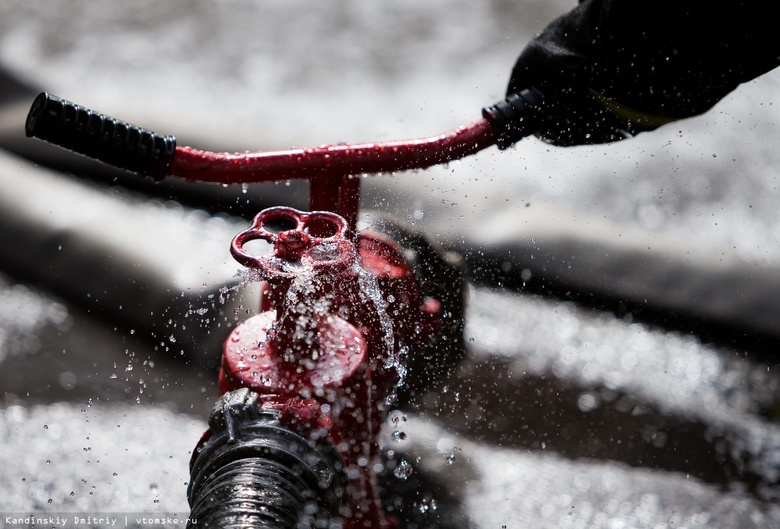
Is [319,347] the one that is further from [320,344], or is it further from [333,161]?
[333,161]

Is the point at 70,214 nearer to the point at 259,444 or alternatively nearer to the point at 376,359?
the point at 376,359

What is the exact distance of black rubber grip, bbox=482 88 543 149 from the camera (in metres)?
1.18

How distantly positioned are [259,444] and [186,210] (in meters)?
1.29

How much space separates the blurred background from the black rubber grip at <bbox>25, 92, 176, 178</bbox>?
68 cm

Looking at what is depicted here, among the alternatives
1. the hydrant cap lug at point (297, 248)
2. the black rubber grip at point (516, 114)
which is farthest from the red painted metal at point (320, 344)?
the black rubber grip at point (516, 114)

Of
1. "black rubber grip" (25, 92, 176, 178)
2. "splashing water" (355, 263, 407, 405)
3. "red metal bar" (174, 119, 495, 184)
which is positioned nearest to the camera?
"black rubber grip" (25, 92, 176, 178)

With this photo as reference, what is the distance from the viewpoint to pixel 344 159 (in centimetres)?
118

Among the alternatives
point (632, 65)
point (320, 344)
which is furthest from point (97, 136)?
point (632, 65)

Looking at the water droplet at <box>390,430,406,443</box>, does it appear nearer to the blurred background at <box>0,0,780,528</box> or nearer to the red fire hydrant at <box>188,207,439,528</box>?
the blurred background at <box>0,0,780,528</box>

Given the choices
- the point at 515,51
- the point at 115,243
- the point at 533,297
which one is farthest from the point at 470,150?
the point at 515,51

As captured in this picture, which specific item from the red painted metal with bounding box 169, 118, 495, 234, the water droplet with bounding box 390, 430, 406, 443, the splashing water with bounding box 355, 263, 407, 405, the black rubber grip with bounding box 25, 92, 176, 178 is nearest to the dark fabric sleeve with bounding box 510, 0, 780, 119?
the red painted metal with bounding box 169, 118, 495, 234

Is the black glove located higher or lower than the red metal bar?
higher

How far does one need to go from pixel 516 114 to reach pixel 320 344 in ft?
1.39

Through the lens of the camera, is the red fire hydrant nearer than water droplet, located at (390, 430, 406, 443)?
Yes
